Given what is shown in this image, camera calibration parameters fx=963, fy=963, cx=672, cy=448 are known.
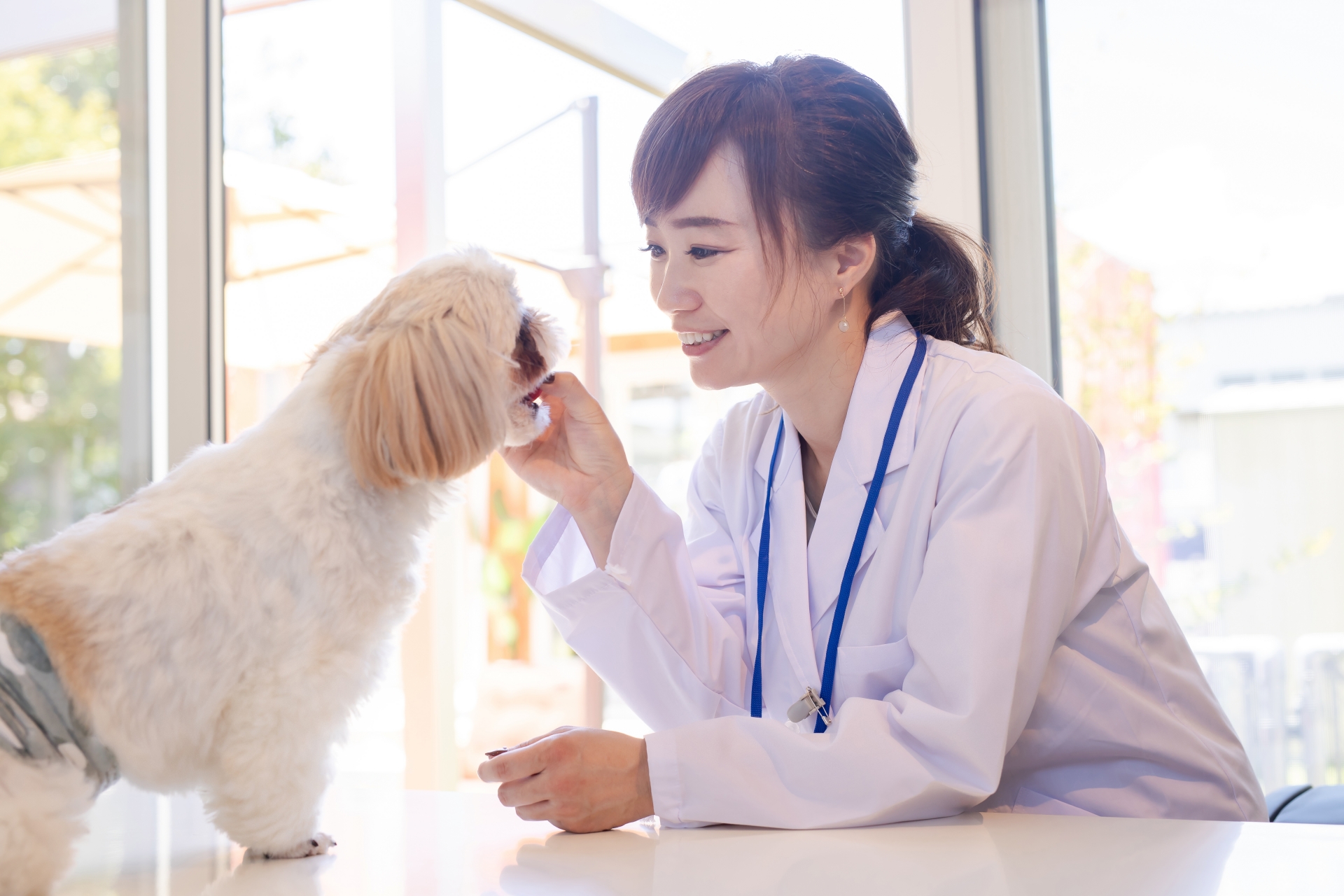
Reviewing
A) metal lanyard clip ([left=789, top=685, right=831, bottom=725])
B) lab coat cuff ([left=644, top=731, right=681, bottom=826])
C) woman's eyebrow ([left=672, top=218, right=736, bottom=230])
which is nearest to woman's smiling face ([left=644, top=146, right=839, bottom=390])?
woman's eyebrow ([left=672, top=218, right=736, bottom=230])

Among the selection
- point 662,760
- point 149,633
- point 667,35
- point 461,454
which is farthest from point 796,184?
point 667,35

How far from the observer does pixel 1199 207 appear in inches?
75.1

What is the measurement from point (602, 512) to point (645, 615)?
15 centimetres

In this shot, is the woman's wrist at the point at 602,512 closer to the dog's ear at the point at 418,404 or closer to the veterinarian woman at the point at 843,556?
the veterinarian woman at the point at 843,556

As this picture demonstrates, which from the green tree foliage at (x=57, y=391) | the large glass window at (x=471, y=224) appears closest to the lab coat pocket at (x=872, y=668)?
the large glass window at (x=471, y=224)

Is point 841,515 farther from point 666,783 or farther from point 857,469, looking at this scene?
point 666,783

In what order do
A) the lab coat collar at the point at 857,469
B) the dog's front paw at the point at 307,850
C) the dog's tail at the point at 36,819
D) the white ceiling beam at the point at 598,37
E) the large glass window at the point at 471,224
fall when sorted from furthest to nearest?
the white ceiling beam at the point at 598,37 → the large glass window at the point at 471,224 → the lab coat collar at the point at 857,469 → the dog's front paw at the point at 307,850 → the dog's tail at the point at 36,819

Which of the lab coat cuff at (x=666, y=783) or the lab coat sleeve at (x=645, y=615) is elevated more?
the lab coat sleeve at (x=645, y=615)

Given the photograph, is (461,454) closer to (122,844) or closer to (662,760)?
(662,760)

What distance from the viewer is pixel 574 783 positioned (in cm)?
95

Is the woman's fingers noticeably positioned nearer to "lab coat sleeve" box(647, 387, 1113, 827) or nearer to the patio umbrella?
"lab coat sleeve" box(647, 387, 1113, 827)

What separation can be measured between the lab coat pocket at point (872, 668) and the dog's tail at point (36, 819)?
2.58 feet

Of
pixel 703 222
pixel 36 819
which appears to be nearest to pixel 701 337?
pixel 703 222

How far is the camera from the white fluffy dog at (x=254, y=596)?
730mm
